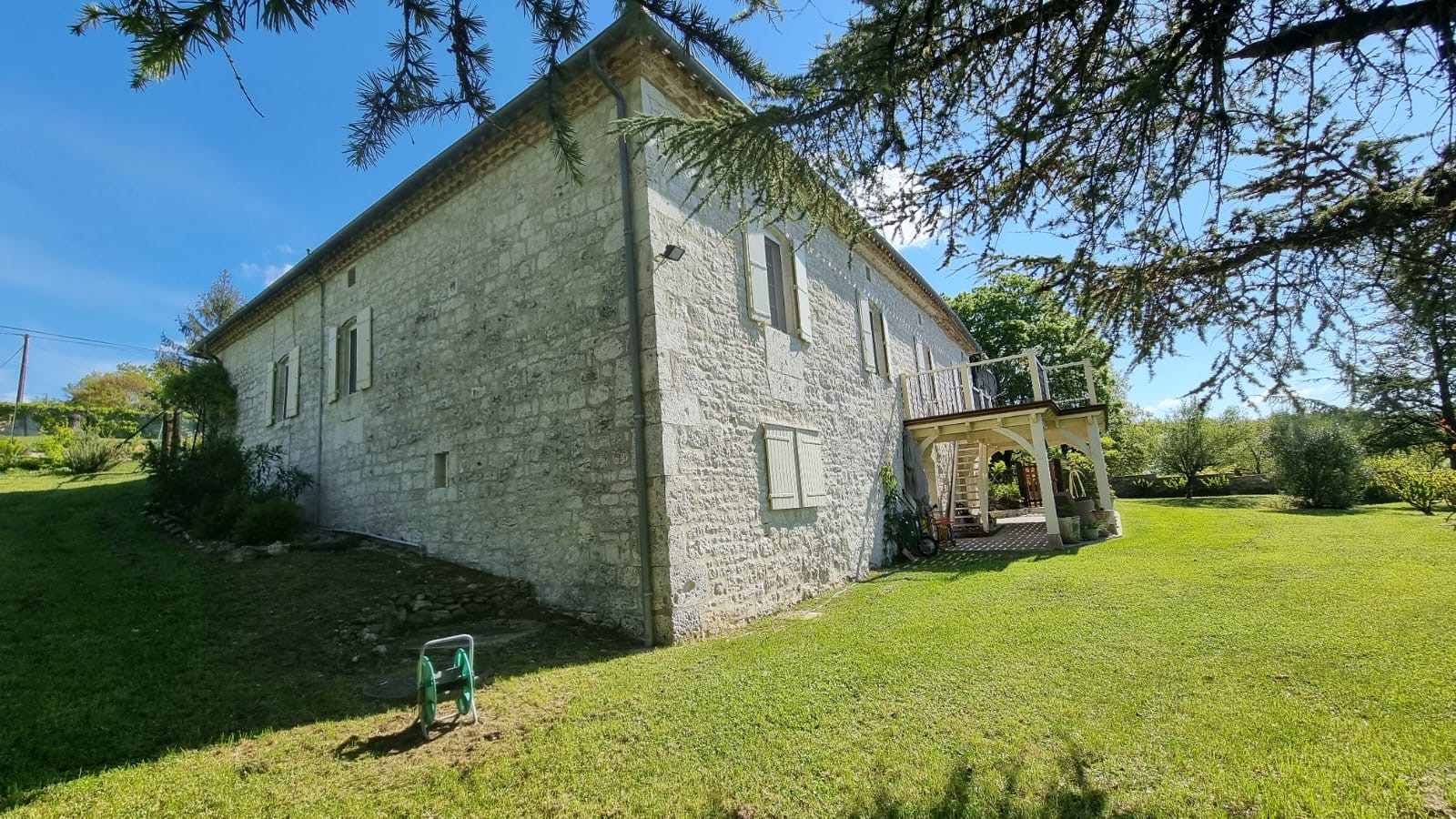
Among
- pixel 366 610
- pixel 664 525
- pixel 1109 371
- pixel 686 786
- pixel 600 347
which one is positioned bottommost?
pixel 686 786

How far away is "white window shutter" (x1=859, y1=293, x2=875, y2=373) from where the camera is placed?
1022cm

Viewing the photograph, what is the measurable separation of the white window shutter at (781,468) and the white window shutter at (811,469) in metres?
0.15

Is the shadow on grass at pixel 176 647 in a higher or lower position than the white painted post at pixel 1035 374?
lower

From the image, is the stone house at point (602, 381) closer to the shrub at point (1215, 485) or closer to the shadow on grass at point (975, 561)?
the shadow on grass at point (975, 561)

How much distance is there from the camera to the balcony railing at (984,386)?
11.0m

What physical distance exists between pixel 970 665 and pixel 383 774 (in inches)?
141

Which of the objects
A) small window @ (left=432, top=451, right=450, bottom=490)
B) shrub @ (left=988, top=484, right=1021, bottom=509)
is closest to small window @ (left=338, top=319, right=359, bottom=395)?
small window @ (left=432, top=451, right=450, bottom=490)

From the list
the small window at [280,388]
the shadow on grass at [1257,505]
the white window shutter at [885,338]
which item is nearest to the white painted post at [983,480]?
the white window shutter at [885,338]

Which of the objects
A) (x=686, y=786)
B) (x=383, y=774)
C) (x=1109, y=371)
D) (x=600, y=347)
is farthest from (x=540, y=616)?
(x=1109, y=371)

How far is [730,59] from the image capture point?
2.43 m

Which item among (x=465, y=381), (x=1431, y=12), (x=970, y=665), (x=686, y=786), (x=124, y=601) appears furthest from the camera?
(x=465, y=381)

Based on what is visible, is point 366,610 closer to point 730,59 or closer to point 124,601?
point 124,601

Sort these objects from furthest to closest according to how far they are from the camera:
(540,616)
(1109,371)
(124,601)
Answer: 1. (1109,371)
2. (540,616)
3. (124,601)

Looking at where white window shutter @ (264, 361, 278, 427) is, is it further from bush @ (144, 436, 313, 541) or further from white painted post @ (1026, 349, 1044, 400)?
white painted post @ (1026, 349, 1044, 400)
